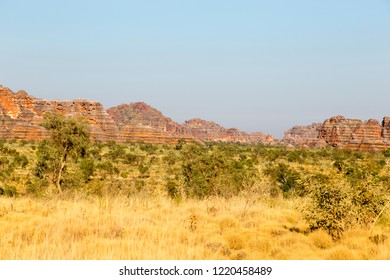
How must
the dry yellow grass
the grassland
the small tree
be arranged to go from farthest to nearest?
the small tree, the grassland, the dry yellow grass

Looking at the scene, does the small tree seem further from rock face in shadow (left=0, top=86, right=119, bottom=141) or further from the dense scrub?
rock face in shadow (left=0, top=86, right=119, bottom=141)

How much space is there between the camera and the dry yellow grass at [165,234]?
5418 millimetres

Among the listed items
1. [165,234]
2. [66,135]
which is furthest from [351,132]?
[165,234]

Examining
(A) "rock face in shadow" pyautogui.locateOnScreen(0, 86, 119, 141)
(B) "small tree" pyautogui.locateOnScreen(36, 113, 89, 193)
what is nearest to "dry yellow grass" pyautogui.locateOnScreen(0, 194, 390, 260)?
(B) "small tree" pyautogui.locateOnScreen(36, 113, 89, 193)

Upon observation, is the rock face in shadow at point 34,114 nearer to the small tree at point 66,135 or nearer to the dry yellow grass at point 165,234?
the small tree at point 66,135

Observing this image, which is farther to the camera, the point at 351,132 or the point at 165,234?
the point at 351,132

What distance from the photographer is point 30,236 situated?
6.43m

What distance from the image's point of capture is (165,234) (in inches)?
264

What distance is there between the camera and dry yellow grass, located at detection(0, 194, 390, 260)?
542 cm

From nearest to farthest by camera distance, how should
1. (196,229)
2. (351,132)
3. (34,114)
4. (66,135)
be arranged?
(196,229)
(66,135)
(34,114)
(351,132)

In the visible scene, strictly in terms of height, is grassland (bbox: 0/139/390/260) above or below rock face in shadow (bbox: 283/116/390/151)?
below

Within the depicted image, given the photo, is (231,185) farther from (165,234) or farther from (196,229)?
(165,234)

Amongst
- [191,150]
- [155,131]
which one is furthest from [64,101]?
[191,150]

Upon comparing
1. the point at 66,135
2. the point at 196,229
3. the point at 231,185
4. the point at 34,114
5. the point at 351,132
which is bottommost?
the point at 231,185
